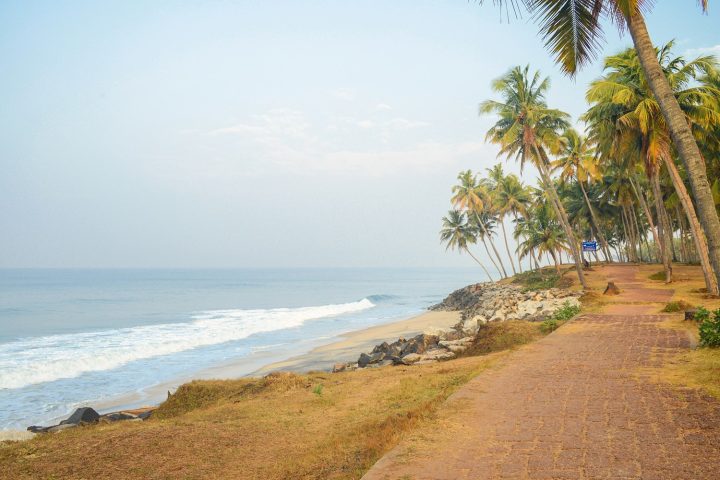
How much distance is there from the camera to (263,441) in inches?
275

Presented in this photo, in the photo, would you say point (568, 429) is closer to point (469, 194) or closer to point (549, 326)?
point (549, 326)

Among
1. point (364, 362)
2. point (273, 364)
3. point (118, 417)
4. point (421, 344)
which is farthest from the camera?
point (273, 364)

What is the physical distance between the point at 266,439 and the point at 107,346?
26.5 meters

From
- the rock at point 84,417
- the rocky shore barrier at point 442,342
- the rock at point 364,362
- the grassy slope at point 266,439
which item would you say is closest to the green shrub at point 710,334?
the grassy slope at point 266,439

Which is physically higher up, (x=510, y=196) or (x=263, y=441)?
(x=510, y=196)

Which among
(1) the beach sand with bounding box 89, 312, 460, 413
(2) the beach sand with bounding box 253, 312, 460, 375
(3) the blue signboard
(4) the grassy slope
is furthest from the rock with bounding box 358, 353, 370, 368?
(3) the blue signboard

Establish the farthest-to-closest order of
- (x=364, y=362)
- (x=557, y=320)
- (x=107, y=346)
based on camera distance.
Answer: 1. (x=107, y=346)
2. (x=364, y=362)
3. (x=557, y=320)

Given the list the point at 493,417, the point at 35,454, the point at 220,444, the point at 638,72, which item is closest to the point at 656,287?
the point at 638,72

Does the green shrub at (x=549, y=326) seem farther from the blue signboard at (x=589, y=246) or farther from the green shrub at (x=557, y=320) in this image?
the blue signboard at (x=589, y=246)

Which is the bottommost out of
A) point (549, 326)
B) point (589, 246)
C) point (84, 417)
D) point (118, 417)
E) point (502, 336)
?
point (118, 417)

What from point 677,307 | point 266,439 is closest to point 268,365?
point 266,439

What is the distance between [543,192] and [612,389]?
4753 cm

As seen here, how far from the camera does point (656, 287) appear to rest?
23.7 metres

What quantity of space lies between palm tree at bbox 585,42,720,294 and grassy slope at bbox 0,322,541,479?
48.8 ft
